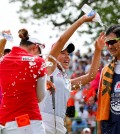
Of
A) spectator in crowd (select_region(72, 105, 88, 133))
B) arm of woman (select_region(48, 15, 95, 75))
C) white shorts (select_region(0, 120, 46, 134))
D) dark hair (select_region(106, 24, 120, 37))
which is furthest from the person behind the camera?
spectator in crowd (select_region(72, 105, 88, 133))

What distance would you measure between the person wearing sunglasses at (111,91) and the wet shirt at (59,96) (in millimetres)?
Result: 460

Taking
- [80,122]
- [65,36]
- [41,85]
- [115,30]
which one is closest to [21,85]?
[41,85]

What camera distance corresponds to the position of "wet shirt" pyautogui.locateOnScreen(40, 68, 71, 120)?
25.3 ft

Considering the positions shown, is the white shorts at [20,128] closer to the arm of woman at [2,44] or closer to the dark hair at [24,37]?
the dark hair at [24,37]

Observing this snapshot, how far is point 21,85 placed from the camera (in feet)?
21.2

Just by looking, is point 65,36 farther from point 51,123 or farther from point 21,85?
point 51,123

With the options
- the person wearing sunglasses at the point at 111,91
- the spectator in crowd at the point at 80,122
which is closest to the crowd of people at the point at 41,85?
the person wearing sunglasses at the point at 111,91

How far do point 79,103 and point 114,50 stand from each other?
36.9 feet

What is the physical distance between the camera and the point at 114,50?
7.82m

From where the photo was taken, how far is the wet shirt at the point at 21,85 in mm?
6461

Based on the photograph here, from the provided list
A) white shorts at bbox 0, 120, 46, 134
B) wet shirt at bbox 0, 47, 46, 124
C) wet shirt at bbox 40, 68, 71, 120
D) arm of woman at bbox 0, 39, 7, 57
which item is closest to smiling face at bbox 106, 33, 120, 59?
wet shirt at bbox 40, 68, 71, 120

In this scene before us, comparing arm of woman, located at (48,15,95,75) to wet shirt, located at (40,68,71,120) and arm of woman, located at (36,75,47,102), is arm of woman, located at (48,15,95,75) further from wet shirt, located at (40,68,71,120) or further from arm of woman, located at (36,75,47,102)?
wet shirt, located at (40,68,71,120)

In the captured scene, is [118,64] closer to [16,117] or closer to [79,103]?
[16,117]

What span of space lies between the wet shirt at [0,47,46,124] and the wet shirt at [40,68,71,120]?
1.18 m
